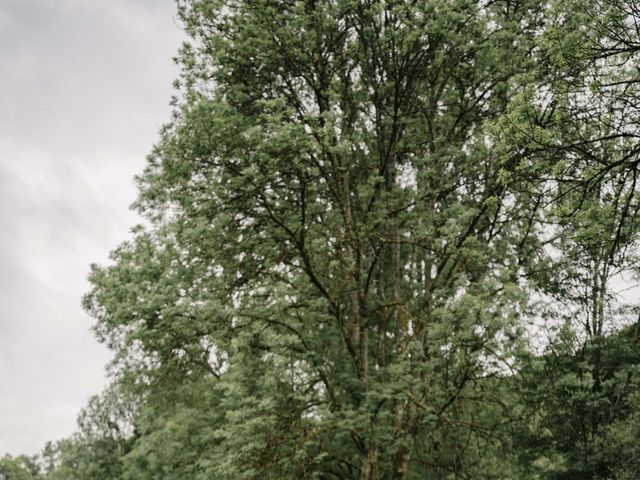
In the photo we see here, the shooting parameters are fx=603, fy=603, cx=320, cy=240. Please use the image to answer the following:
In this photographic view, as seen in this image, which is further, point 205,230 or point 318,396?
point 318,396

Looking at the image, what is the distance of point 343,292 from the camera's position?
13.3 m

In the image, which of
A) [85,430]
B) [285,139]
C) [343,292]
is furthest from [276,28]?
[85,430]

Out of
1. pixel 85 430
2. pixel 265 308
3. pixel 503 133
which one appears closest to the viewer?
pixel 503 133

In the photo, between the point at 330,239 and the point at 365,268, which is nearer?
the point at 330,239

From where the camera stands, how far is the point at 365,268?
15.0 metres

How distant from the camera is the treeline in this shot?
10.8m

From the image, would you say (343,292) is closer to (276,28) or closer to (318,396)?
(318,396)

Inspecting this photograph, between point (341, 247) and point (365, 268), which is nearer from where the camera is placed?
point (341, 247)

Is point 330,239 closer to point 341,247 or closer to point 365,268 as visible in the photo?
point 341,247

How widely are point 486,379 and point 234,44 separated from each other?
847 cm

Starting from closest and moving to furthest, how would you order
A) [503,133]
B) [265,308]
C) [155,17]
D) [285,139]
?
[503,133]
[285,139]
[265,308]
[155,17]

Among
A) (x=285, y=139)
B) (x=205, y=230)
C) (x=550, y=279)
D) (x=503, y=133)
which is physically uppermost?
(x=285, y=139)

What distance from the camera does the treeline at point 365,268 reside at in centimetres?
1084

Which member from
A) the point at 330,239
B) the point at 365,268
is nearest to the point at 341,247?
the point at 330,239
